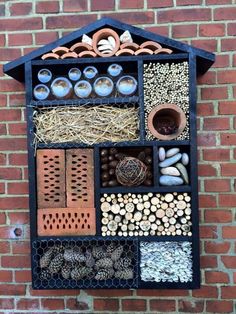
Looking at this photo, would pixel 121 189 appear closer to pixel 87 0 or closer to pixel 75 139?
pixel 75 139

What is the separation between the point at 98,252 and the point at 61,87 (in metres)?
0.72

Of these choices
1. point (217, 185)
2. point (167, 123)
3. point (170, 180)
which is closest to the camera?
point (170, 180)

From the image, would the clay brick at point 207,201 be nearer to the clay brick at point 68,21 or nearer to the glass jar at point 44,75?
the glass jar at point 44,75

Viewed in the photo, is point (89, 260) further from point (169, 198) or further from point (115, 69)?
point (115, 69)

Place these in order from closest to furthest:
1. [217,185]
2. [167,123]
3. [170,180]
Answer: [170,180] → [167,123] → [217,185]

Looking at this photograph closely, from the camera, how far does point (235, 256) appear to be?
1.75 metres

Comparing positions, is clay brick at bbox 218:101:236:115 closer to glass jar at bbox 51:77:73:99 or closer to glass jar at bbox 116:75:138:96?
glass jar at bbox 116:75:138:96

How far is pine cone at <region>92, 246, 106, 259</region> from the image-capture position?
1.59m

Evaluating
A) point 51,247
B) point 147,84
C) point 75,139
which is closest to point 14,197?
point 51,247

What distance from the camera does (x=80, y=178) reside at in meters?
1.56

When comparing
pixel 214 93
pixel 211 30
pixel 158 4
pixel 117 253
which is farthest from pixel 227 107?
pixel 117 253

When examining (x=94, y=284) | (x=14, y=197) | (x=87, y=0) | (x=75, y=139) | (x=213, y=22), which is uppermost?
(x=87, y=0)

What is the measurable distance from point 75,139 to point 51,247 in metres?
0.48

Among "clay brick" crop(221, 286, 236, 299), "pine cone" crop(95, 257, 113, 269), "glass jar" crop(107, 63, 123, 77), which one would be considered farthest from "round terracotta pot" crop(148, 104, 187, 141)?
"clay brick" crop(221, 286, 236, 299)
